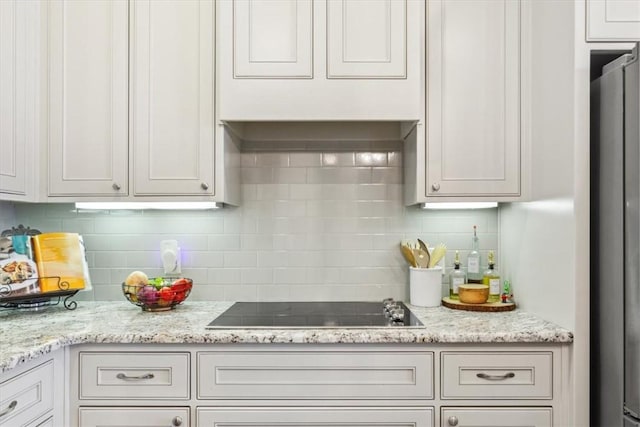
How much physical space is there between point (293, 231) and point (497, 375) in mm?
1099

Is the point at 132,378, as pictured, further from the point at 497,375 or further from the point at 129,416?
the point at 497,375

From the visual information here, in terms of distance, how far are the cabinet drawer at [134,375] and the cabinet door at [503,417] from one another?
0.95 metres

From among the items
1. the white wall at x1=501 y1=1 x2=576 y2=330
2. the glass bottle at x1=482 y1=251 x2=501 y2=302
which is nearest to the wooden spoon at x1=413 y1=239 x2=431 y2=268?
the glass bottle at x1=482 y1=251 x2=501 y2=302

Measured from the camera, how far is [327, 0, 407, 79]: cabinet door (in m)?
1.92

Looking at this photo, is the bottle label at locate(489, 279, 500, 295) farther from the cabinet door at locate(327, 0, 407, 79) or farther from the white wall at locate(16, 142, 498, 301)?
the cabinet door at locate(327, 0, 407, 79)

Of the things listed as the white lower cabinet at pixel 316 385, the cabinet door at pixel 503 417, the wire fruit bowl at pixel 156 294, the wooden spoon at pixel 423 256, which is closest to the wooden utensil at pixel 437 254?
the wooden spoon at pixel 423 256

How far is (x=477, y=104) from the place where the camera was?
193cm

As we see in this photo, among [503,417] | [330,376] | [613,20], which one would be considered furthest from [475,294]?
[613,20]

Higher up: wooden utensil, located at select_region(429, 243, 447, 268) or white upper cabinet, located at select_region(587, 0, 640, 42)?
white upper cabinet, located at select_region(587, 0, 640, 42)

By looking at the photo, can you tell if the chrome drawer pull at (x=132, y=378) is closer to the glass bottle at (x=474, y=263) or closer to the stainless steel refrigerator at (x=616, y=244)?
the glass bottle at (x=474, y=263)

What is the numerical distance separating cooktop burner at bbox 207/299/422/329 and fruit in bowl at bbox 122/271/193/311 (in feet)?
0.75

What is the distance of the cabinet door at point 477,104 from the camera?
1.92 m

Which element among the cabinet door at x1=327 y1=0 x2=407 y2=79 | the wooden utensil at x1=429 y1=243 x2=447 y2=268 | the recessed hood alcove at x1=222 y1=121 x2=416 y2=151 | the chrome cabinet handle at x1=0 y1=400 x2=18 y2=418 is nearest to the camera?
the chrome cabinet handle at x1=0 y1=400 x2=18 y2=418

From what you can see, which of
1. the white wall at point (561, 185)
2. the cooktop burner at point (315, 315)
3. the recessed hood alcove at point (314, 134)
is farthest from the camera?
the recessed hood alcove at point (314, 134)
